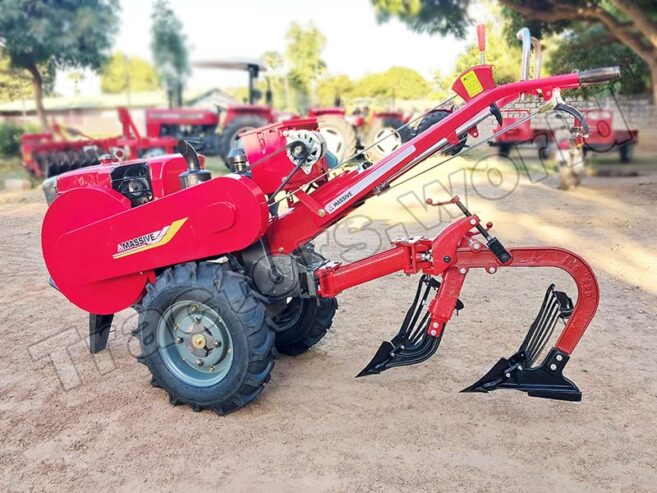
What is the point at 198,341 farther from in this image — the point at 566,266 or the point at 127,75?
the point at 127,75

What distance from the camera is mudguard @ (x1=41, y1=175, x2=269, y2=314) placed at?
3.47 metres

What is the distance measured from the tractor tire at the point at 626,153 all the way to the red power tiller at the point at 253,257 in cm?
1306

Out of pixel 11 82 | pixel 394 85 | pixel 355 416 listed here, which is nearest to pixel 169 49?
pixel 355 416

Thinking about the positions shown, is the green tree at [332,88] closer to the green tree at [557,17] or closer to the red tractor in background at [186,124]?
the red tractor in background at [186,124]

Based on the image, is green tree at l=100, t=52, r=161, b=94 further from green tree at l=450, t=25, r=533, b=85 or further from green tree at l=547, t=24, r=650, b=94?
green tree at l=547, t=24, r=650, b=94

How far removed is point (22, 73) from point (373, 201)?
36.7ft

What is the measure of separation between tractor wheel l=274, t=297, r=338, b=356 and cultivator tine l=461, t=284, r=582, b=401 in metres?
1.24

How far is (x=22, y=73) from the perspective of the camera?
16.7 m

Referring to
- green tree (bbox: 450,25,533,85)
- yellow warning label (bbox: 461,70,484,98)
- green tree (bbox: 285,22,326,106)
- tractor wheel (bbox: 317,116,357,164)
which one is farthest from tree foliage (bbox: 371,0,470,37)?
green tree (bbox: 285,22,326,106)

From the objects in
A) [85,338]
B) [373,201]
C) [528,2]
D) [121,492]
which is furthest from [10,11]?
[121,492]

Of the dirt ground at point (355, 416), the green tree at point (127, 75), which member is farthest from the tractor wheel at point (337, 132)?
the dirt ground at point (355, 416)

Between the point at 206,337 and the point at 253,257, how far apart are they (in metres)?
→ 0.54

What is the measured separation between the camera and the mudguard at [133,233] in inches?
137

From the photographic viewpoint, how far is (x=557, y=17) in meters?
13.0
